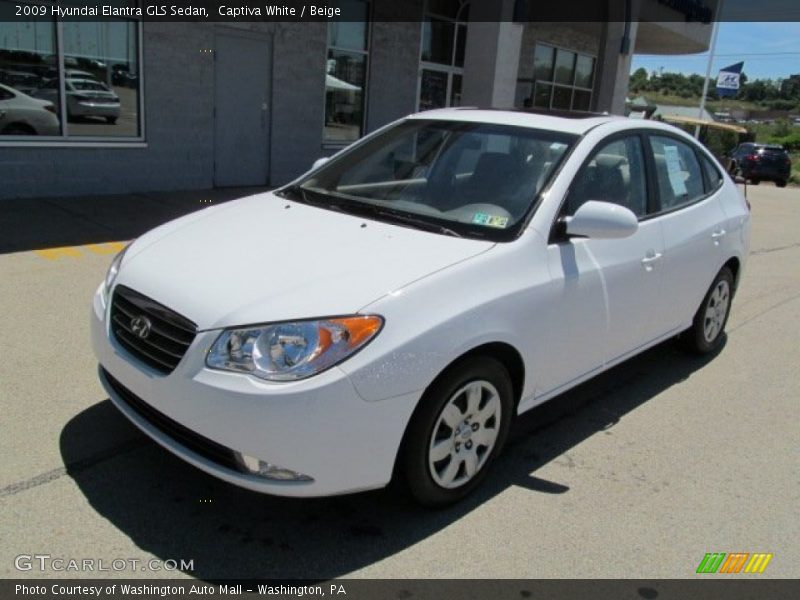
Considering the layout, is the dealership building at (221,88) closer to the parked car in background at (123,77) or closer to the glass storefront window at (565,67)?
the parked car in background at (123,77)

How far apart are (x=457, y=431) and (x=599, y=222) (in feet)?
3.86

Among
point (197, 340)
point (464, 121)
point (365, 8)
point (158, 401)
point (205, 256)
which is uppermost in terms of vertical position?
point (365, 8)

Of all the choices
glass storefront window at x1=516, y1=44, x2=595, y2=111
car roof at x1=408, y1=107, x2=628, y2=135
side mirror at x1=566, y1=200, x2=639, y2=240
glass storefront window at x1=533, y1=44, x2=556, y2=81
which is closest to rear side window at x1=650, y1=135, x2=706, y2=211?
car roof at x1=408, y1=107, x2=628, y2=135

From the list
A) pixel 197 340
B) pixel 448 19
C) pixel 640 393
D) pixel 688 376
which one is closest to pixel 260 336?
pixel 197 340

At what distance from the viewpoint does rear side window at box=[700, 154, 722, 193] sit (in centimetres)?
512

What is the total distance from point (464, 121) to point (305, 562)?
8.62 ft

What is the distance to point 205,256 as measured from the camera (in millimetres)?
Answer: 3105

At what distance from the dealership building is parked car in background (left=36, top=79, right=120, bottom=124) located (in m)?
0.01

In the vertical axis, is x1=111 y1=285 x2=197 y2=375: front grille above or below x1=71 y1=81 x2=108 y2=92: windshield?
below

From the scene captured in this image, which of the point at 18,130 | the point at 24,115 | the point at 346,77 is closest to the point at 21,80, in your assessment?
the point at 24,115

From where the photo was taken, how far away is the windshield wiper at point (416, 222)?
3.31m

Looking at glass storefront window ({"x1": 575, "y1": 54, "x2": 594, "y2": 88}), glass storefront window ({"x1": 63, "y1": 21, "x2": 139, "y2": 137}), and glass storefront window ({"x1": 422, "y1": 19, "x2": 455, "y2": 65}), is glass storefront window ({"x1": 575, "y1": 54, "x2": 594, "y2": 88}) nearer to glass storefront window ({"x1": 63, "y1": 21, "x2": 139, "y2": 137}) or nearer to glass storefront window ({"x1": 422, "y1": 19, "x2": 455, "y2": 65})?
glass storefront window ({"x1": 422, "y1": 19, "x2": 455, "y2": 65})

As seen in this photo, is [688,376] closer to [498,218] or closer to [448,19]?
[498,218]

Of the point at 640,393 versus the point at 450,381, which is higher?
the point at 450,381
